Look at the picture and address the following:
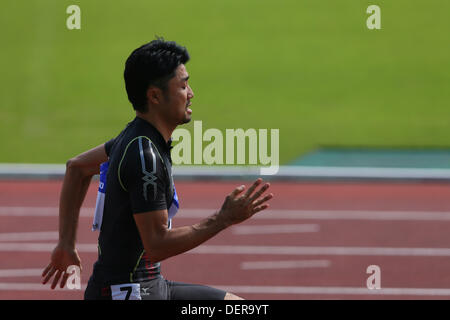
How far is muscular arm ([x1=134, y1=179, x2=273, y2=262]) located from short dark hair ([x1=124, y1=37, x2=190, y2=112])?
1.80 ft

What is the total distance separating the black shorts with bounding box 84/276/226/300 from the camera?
10.8 ft

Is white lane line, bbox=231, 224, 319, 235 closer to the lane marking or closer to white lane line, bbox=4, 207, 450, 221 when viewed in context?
white lane line, bbox=4, 207, 450, 221

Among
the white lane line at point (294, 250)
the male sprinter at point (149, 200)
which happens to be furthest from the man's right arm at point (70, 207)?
the white lane line at point (294, 250)

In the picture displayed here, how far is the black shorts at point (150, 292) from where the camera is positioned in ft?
10.8

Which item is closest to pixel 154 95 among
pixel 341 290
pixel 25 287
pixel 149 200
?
pixel 149 200

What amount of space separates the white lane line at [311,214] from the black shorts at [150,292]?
7.02 meters

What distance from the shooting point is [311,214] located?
1073cm

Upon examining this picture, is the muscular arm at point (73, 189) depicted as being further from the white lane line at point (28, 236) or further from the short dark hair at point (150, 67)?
the white lane line at point (28, 236)

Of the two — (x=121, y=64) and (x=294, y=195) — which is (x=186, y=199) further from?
(x=121, y=64)

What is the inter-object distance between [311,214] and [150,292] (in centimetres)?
757

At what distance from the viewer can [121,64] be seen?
20188 millimetres

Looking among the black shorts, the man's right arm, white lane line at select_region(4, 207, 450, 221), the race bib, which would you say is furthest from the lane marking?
the race bib

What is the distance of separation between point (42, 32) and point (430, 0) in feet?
36.6

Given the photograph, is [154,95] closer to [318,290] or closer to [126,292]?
[126,292]
